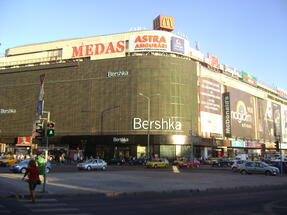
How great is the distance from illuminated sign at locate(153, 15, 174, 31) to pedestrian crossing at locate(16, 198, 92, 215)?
229 feet

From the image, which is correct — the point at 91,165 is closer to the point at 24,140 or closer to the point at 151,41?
the point at 151,41

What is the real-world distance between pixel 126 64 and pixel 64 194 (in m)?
62.9

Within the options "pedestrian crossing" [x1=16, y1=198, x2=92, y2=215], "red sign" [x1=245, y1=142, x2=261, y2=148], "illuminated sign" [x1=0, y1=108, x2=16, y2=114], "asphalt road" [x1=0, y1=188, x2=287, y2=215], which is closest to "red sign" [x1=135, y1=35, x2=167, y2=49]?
"illuminated sign" [x1=0, y1=108, x2=16, y2=114]

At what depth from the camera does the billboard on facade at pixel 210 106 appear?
265ft

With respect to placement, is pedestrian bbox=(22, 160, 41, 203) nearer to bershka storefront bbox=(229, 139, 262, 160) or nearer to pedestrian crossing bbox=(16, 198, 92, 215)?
pedestrian crossing bbox=(16, 198, 92, 215)

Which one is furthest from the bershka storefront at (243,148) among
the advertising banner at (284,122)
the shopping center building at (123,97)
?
the advertising banner at (284,122)

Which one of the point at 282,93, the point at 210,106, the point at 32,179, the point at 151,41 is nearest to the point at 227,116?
the point at 210,106

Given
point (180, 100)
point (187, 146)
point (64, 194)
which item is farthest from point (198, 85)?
point (64, 194)

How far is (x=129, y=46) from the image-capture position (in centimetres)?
7600

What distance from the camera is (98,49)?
79.1m

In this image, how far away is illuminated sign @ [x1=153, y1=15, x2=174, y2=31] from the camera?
7788cm

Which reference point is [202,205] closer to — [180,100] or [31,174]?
[31,174]

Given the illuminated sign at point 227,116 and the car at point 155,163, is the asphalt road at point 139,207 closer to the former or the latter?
the car at point 155,163

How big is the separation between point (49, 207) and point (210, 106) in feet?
249
